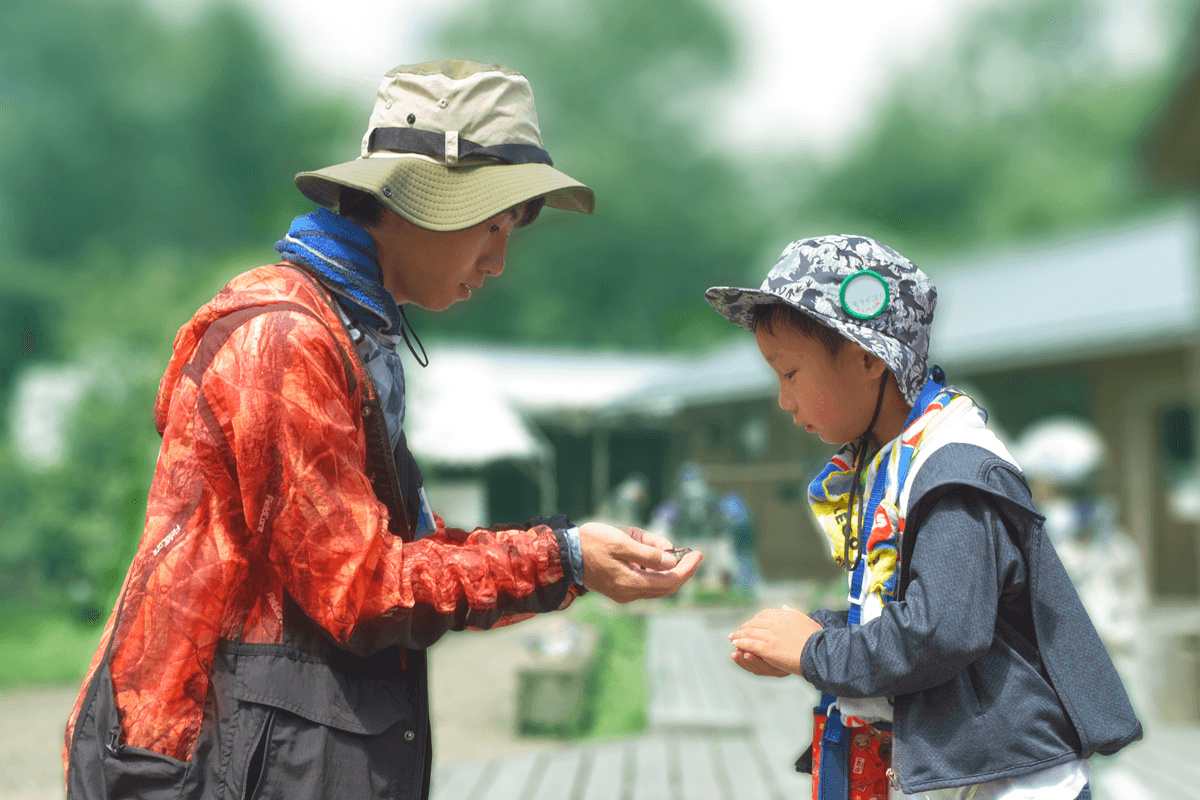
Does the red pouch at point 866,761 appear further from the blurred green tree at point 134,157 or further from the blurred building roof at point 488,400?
the blurred green tree at point 134,157

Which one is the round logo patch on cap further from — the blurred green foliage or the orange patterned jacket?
the blurred green foliage

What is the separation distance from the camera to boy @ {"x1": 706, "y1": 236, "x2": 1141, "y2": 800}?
4.53ft

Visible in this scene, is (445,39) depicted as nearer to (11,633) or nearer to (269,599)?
(11,633)

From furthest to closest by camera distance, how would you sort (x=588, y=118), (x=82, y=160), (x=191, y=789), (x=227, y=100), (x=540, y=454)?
(x=588, y=118) < (x=227, y=100) < (x=82, y=160) < (x=540, y=454) < (x=191, y=789)

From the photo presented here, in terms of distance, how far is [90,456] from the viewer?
11.2 meters

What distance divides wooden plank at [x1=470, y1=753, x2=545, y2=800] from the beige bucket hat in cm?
322

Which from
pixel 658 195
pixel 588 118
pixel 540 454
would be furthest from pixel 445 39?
pixel 540 454

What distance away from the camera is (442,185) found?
1524 millimetres

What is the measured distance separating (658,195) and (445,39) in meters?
12.3

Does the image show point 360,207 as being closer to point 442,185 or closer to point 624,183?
point 442,185

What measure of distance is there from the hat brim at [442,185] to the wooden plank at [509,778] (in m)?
3.23

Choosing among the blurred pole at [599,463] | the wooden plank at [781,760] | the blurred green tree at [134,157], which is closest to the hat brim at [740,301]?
the wooden plank at [781,760]

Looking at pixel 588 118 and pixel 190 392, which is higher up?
pixel 588 118

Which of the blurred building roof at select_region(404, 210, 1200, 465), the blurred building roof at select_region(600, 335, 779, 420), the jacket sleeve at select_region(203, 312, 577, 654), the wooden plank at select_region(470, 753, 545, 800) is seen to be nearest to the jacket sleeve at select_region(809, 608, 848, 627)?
the jacket sleeve at select_region(203, 312, 577, 654)
